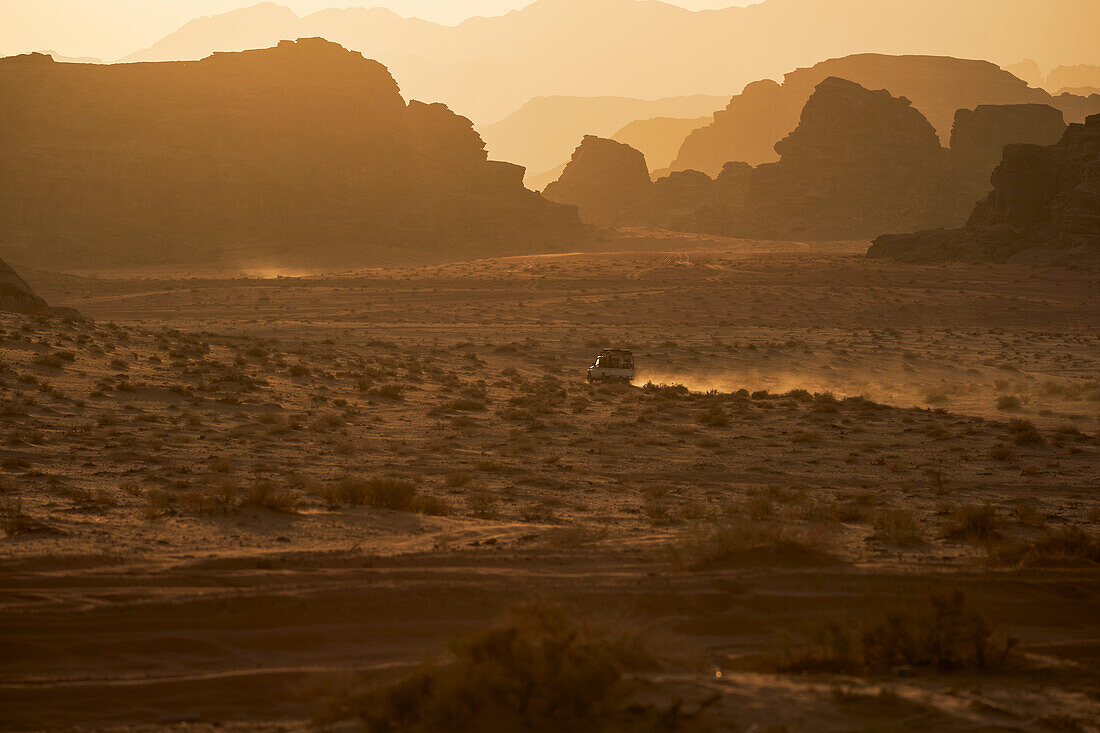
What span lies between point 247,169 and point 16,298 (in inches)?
3594

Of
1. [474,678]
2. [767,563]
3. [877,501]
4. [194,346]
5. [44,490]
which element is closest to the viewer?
[474,678]

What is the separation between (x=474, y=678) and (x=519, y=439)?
14.3 metres

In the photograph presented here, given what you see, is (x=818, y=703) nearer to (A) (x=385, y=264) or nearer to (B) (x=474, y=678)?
(B) (x=474, y=678)

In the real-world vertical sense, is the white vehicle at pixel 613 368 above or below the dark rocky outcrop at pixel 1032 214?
below

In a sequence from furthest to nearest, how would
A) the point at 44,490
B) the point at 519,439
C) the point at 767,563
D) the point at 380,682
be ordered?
1. the point at 519,439
2. the point at 44,490
3. the point at 767,563
4. the point at 380,682

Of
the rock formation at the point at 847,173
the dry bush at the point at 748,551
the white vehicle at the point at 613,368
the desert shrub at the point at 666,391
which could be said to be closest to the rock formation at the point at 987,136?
the rock formation at the point at 847,173

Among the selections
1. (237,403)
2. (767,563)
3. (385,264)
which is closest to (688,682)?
(767,563)

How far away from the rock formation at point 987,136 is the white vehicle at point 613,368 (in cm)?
13198

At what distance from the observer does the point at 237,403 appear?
22188 millimetres

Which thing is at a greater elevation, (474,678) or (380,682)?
(474,678)

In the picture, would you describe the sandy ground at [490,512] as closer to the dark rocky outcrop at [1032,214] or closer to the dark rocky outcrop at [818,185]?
the dark rocky outcrop at [1032,214]

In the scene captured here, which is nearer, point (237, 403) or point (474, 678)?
point (474, 678)

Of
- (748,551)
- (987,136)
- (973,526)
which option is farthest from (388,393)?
(987,136)

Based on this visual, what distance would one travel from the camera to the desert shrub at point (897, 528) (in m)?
11.5
